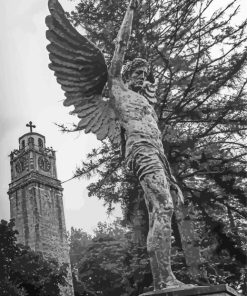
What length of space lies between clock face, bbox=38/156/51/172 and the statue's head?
35.8 m

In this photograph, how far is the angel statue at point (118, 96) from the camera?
3654mm

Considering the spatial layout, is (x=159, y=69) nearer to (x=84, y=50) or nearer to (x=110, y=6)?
(x=110, y=6)

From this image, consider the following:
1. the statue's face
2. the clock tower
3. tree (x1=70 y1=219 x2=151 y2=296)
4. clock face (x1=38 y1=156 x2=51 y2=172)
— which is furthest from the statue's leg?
clock face (x1=38 y1=156 x2=51 y2=172)

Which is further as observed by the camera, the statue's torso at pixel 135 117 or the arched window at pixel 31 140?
the arched window at pixel 31 140

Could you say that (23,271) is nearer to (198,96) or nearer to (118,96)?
(198,96)

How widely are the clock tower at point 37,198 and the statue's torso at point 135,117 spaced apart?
2999cm

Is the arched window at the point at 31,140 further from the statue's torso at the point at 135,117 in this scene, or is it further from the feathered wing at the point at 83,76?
the statue's torso at the point at 135,117

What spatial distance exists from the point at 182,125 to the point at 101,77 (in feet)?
18.3

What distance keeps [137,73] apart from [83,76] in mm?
602

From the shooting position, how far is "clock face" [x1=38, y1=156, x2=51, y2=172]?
39.6 metres

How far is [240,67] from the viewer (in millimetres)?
8234

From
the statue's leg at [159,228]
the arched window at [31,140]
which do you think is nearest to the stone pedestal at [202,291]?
the statue's leg at [159,228]

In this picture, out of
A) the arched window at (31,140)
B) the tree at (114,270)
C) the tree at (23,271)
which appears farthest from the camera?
the arched window at (31,140)

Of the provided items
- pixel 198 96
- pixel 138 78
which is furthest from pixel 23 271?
pixel 138 78
